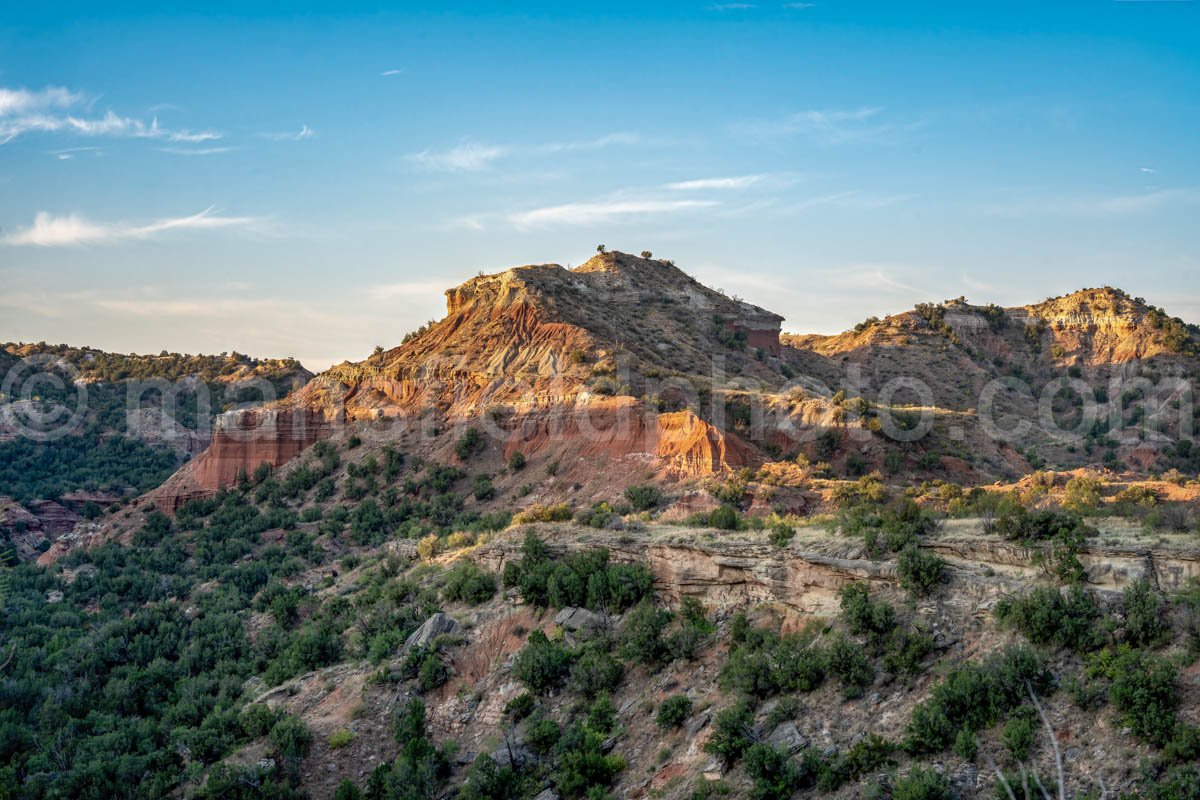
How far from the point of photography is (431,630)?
23.2 m

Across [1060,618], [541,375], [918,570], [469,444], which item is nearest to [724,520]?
[918,570]

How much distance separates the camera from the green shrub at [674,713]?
57.4ft

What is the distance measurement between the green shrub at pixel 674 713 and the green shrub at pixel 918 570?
4.50 metres

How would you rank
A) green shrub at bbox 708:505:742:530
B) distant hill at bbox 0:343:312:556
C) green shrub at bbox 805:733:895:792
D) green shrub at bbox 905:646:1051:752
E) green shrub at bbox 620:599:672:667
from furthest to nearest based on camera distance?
1. distant hill at bbox 0:343:312:556
2. green shrub at bbox 708:505:742:530
3. green shrub at bbox 620:599:672:667
4. green shrub at bbox 805:733:895:792
5. green shrub at bbox 905:646:1051:752

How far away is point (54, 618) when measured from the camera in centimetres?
3569

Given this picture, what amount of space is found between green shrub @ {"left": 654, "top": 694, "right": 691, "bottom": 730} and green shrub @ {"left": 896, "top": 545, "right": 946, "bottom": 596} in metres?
4.50

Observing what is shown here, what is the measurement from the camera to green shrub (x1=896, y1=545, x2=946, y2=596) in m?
16.8

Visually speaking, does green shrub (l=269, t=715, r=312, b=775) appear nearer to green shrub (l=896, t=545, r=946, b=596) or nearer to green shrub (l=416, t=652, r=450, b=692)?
green shrub (l=416, t=652, r=450, b=692)

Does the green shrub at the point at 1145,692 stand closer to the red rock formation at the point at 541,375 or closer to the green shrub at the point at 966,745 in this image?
the green shrub at the point at 966,745

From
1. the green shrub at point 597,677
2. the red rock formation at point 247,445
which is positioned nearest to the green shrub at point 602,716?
the green shrub at point 597,677

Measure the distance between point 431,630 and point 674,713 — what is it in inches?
311

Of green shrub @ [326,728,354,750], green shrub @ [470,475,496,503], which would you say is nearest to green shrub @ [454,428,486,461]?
green shrub @ [470,475,496,503]

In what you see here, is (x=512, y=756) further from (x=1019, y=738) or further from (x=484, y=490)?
(x=484, y=490)

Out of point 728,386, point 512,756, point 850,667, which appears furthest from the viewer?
point 728,386
